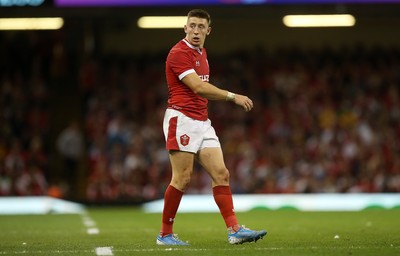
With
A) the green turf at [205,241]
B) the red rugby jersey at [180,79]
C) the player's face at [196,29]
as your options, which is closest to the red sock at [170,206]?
the green turf at [205,241]

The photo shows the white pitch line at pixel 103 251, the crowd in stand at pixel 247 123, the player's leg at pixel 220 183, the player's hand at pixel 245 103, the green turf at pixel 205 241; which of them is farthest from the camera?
the crowd in stand at pixel 247 123

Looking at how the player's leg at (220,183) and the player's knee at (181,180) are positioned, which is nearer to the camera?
the player's leg at (220,183)

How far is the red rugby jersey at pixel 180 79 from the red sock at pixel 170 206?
745 mm

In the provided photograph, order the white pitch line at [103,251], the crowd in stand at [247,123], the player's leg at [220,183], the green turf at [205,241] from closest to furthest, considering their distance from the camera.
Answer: the white pitch line at [103,251], the green turf at [205,241], the player's leg at [220,183], the crowd in stand at [247,123]

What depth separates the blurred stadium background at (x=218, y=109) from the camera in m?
21.2

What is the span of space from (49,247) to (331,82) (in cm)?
1651

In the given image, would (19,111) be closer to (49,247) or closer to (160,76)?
(160,76)

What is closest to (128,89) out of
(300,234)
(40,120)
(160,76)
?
(160,76)

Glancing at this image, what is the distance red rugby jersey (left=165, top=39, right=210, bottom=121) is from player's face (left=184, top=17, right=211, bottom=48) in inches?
3.2

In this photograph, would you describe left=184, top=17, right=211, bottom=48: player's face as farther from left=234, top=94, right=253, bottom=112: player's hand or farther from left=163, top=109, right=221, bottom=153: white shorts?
left=234, top=94, right=253, bottom=112: player's hand

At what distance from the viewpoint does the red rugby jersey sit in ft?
27.5

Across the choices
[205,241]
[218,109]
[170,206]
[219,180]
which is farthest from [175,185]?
[218,109]

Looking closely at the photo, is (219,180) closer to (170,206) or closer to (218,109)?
(170,206)

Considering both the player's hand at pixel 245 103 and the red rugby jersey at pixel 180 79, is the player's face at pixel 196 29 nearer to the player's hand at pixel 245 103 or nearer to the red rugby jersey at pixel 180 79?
the red rugby jersey at pixel 180 79
